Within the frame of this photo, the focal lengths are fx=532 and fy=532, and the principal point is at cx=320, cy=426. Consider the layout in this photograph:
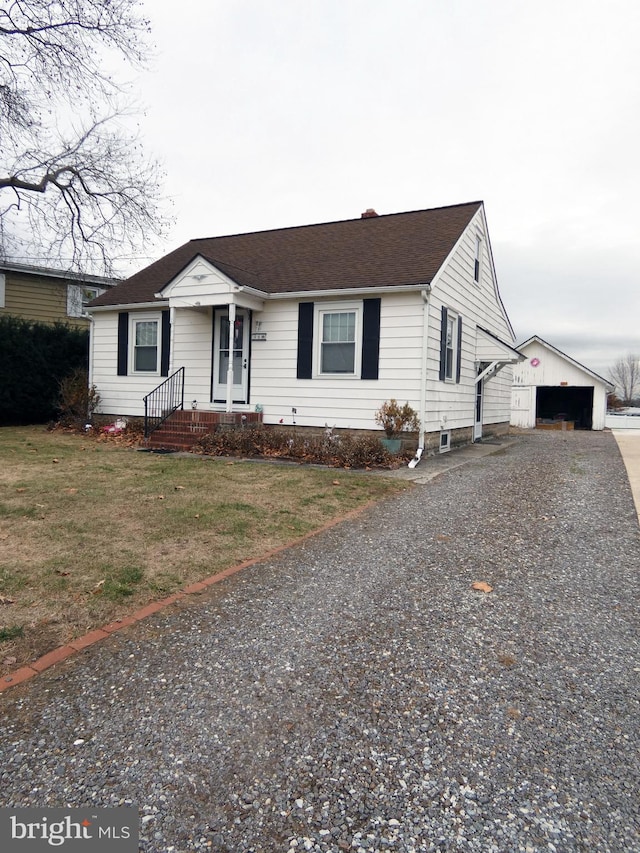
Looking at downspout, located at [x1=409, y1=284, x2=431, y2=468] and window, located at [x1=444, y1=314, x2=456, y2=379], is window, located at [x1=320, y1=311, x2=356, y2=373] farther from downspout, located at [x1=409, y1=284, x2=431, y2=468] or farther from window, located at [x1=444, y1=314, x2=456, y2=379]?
window, located at [x1=444, y1=314, x2=456, y2=379]

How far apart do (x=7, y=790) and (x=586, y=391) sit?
2971 cm

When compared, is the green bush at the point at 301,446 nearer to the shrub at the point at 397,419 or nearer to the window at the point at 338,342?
the shrub at the point at 397,419

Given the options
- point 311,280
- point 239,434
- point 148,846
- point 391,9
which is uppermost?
point 391,9

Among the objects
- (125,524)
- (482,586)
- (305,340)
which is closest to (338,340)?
(305,340)

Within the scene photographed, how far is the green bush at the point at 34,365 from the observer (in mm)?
15531

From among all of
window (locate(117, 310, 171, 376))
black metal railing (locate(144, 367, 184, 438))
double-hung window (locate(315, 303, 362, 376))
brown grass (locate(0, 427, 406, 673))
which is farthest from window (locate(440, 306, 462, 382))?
window (locate(117, 310, 171, 376))

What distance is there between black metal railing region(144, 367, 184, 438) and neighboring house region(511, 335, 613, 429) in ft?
57.6

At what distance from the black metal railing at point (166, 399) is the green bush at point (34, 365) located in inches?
133

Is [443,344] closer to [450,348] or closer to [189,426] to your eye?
[450,348]

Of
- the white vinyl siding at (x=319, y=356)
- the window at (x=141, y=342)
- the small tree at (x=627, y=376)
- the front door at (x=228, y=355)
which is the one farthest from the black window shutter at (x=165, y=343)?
the small tree at (x=627, y=376)

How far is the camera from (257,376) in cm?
1285

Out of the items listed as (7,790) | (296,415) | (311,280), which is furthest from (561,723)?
(311,280)

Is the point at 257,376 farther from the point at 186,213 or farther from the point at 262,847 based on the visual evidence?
the point at 262,847

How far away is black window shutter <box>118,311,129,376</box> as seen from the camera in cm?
1489
